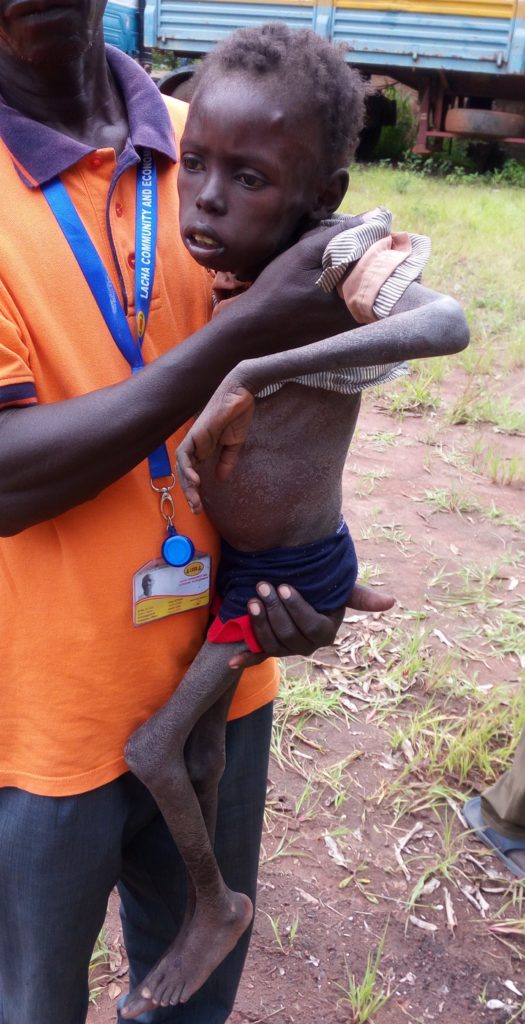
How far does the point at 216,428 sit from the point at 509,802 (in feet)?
6.45

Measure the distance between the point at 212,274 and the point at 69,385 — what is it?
317mm

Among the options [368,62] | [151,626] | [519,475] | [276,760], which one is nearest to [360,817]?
[276,760]

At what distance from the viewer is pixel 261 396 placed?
1.32 meters

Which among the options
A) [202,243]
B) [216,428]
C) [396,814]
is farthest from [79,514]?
[396,814]

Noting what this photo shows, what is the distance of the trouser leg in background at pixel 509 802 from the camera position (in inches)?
104

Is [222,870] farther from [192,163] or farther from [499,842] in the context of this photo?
[499,842]

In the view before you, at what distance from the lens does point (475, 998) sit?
7.47 ft

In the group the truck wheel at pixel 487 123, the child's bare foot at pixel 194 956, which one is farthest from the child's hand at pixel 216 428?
the truck wheel at pixel 487 123

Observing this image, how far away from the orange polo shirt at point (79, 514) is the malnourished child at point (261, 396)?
5 cm

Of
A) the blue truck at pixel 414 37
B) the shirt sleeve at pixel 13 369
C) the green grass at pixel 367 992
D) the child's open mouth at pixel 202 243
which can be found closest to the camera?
the shirt sleeve at pixel 13 369

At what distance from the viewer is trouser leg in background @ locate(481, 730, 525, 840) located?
2643 mm

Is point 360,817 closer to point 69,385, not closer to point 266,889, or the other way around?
point 266,889

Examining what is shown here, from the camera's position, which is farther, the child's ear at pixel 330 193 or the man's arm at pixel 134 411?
the child's ear at pixel 330 193

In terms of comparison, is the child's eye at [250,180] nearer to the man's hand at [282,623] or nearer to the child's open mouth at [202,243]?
the child's open mouth at [202,243]
